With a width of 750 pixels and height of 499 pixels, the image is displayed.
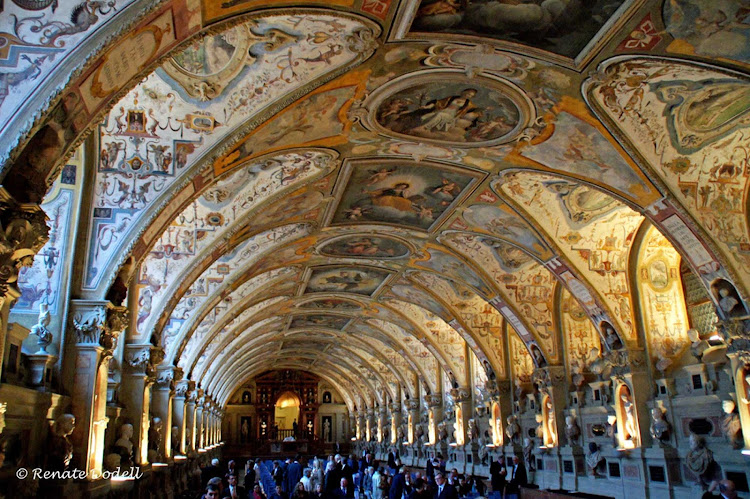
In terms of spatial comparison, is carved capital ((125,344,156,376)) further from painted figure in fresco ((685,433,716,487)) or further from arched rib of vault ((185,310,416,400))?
arched rib of vault ((185,310,416,400))

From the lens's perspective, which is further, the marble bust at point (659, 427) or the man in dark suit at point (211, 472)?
the man in dark suit at point (211, 472)

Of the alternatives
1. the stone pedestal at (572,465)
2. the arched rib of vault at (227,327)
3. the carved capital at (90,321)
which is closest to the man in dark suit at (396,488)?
the carved capital at (90,321)

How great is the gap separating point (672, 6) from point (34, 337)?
10.1 m

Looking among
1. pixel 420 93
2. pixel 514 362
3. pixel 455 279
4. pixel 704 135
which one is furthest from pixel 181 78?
pixel 514 362

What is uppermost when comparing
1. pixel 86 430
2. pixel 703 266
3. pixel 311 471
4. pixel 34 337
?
pixel 703 266

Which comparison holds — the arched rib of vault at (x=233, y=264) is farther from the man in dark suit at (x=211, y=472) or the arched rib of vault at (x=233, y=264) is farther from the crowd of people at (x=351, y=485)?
the crowd of people at (x=351, y=485)

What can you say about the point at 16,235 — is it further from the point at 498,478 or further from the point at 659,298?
the point at 659,298

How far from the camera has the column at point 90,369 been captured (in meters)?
9.57

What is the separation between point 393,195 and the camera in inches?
607

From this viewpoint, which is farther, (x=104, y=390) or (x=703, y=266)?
(x=703, y=266)

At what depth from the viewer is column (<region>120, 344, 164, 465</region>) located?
14.0m

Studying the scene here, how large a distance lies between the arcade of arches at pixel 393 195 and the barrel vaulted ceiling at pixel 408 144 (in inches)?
1.7

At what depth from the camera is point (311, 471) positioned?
15.9m

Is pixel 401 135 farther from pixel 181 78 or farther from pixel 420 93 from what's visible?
pixel 181 78
